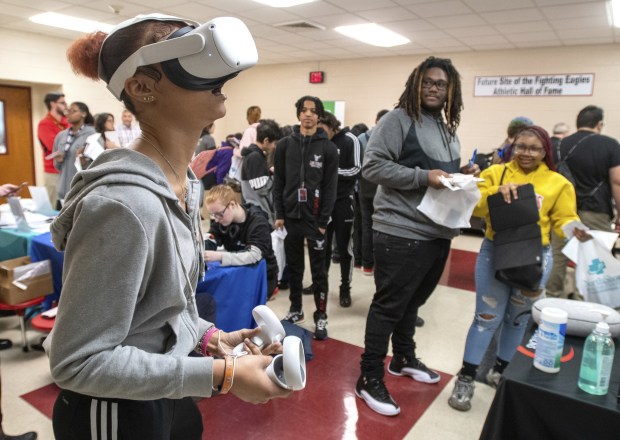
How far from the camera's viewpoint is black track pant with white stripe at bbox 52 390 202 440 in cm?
80

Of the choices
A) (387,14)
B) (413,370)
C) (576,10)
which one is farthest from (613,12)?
(413,370)

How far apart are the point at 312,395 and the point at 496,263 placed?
1.17 meters

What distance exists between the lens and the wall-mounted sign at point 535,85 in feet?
21.6

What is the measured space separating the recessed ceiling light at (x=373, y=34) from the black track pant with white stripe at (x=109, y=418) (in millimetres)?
6068

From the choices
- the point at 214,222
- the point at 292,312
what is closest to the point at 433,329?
the point at 292,312

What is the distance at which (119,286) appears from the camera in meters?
0.64

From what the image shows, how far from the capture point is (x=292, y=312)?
3.22m

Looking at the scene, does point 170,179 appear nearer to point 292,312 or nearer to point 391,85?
point 292,312

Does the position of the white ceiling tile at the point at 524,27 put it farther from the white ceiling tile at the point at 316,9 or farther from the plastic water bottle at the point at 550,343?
the plastic water bottle at the point at 550,343

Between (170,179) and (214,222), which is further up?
(170,179)

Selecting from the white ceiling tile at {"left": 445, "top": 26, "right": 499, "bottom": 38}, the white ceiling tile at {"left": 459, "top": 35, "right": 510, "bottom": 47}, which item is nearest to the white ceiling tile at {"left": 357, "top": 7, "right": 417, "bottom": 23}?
the white ceiling tile at {"left": 445, "top": 26, "right": 499, "bottom": 38}

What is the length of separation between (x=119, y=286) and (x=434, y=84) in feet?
5.82

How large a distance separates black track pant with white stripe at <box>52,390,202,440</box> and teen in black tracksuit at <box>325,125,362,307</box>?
2630mm

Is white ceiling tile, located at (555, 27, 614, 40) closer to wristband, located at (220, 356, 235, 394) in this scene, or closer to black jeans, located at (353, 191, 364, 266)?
black jeans, located at (353, 191, 364, 266)
